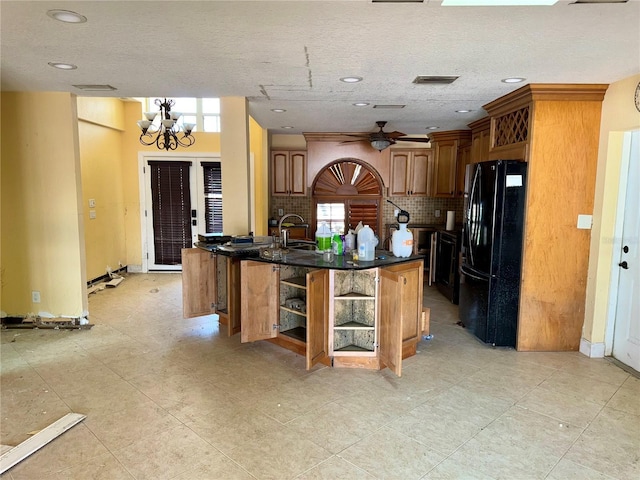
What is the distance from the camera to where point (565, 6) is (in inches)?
78.4

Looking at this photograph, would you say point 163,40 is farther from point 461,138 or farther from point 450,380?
point 461,138

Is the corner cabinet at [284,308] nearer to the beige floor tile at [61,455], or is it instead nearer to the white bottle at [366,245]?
the white bottle at [366,245]

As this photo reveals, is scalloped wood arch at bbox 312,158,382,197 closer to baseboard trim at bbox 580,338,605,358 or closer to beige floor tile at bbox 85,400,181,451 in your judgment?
baseboard trim at bbox 580,338,605,358

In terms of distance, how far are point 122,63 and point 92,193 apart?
11.4ft

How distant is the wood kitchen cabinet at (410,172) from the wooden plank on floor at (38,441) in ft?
18.0

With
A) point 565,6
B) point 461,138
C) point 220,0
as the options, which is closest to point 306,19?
point 220,0

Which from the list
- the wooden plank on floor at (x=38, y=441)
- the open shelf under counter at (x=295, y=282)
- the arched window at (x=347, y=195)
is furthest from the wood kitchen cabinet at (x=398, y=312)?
the arched window at (x=347, y=195)

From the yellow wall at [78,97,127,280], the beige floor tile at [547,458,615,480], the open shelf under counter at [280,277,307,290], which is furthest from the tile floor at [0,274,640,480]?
the yellow wall at [78,97,127,280]

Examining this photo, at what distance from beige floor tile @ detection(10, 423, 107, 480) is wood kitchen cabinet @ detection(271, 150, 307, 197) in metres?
4.93

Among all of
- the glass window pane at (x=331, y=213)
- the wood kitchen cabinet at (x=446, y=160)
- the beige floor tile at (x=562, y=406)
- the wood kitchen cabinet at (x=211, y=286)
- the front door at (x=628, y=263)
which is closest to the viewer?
the beige floor tile at (x=562, y=406)

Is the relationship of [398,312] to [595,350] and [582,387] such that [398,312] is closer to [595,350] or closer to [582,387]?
[582,387]

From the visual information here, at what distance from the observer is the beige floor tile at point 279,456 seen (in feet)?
6.85

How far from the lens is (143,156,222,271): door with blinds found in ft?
21.9

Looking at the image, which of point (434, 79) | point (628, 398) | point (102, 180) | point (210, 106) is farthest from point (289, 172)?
point (628, 398)
